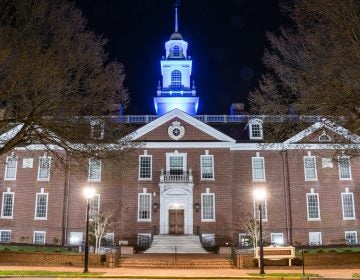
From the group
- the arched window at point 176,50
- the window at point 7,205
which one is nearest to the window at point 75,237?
the window at point 7,205

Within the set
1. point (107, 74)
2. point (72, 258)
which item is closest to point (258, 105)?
point (107, 74)

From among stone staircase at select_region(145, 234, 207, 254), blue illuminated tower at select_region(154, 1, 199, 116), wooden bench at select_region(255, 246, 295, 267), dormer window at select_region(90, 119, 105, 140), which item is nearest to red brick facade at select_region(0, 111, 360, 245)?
stone staircase at select_region(145, 234, 207, 254)

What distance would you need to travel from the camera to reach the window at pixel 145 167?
38.8 metres

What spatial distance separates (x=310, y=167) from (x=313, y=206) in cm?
328

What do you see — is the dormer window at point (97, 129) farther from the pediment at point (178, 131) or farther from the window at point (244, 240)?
the window at point (244, 240)

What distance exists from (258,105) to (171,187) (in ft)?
57.2

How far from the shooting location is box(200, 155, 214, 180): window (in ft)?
128

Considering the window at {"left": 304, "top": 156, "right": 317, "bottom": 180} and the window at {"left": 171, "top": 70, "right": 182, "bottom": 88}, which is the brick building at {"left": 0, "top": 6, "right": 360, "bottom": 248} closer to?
the window at {"left": 304, "top": 156, "right": 317, "bottom": 180}

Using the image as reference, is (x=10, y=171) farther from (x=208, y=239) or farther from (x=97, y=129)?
(x=97, y=129)

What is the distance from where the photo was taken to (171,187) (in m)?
37.8

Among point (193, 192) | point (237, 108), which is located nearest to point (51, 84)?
point (193, 192)

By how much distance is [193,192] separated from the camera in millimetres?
38312

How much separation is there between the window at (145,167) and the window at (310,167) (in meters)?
13.2

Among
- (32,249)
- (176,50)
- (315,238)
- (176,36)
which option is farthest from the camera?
(176,36)
